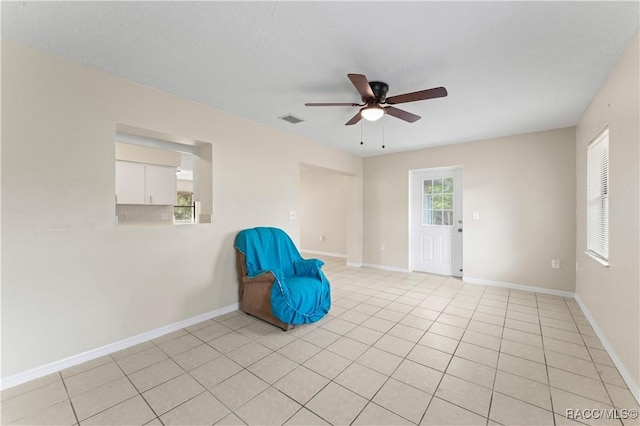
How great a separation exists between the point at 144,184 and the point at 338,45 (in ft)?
15.8

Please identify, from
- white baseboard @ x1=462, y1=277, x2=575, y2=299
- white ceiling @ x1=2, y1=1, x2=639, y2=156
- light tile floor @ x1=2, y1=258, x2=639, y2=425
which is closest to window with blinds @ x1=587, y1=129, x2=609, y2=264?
white ceiling @ x1=2, y1=1, x2=639, y2=156

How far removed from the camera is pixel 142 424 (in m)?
1.58

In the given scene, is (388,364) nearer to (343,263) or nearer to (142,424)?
(142,424)

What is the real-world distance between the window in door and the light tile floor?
2270 mm

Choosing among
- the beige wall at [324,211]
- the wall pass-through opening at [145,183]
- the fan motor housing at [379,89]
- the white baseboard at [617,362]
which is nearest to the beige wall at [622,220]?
the white baseboard at [617,362]

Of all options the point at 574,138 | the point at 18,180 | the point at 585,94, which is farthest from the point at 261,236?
the point at 574,138

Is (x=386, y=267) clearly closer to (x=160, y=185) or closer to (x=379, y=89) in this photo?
(x=379, y=89)

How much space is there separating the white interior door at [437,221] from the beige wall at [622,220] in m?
2.23

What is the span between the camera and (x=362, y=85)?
81.0 inches

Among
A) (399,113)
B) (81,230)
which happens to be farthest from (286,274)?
(399,113)

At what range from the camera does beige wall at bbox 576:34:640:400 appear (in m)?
1.82

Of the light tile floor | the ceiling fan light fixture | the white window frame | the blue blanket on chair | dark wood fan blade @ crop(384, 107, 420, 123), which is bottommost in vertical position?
the light tile floor

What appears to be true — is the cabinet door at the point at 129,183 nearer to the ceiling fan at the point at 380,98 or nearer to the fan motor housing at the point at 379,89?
the ceiling fan at the point at 380,98

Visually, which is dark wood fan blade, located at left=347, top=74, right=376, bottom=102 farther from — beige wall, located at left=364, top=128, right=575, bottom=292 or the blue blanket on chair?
beige wall, located at left=364, top=128, right=575, bottom=292
